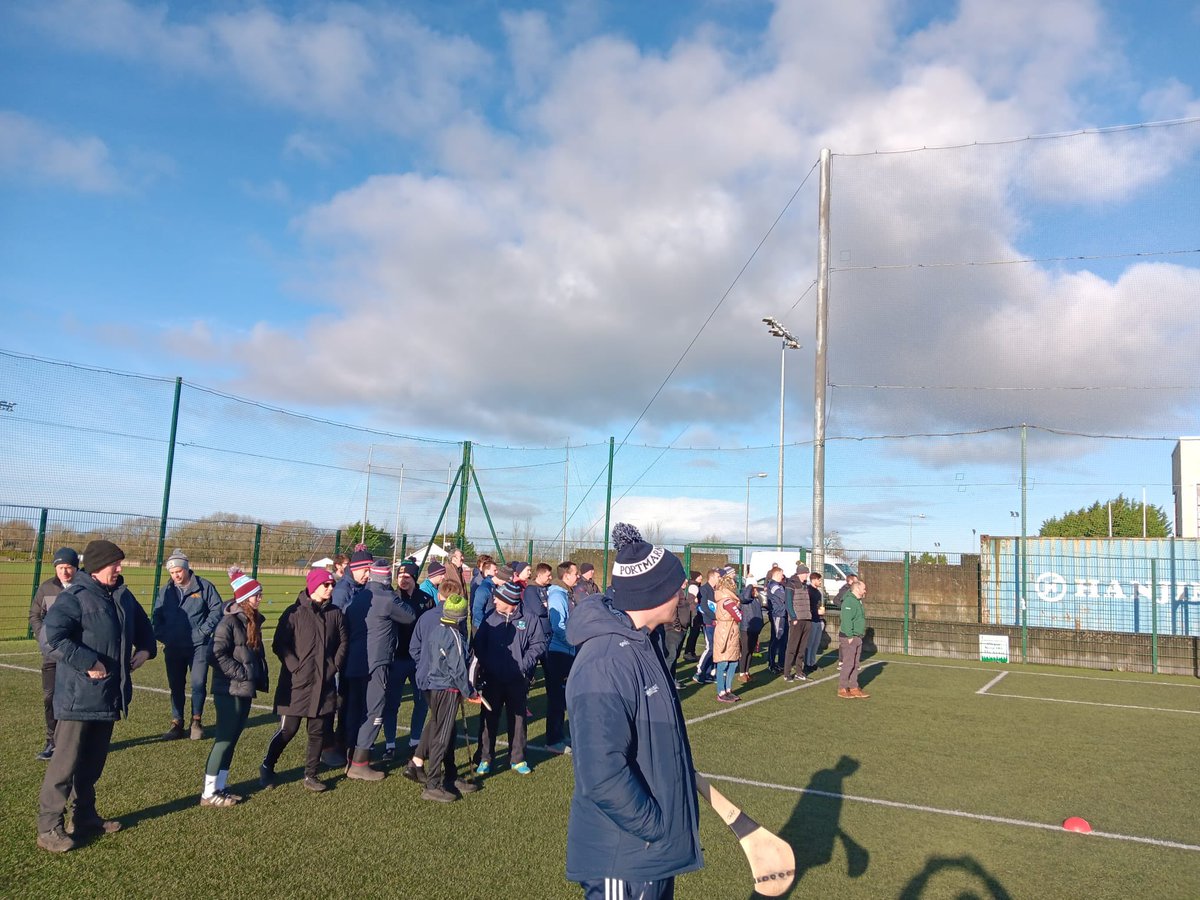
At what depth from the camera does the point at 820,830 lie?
6309 mm

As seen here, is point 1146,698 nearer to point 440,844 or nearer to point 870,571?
point 870,571

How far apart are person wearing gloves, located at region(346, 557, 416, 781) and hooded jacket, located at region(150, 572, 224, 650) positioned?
7.09 feet

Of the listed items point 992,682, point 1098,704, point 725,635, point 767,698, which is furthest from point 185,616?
point 992,682

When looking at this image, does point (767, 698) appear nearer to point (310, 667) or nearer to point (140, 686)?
point (310, 667)

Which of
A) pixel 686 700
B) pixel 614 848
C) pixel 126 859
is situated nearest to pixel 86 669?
pixel 126 859

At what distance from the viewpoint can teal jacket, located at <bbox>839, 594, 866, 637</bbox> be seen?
13.4m

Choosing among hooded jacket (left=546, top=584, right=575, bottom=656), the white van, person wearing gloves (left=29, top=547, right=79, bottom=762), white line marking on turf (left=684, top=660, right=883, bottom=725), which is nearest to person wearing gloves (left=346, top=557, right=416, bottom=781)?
hooded jacket (left=546, top=584, right=575, bottom=656)

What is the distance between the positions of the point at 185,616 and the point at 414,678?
300 cm

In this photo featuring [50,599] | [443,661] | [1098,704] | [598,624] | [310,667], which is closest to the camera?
[598,624]

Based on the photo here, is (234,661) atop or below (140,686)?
atop

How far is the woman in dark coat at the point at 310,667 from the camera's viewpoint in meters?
6.71

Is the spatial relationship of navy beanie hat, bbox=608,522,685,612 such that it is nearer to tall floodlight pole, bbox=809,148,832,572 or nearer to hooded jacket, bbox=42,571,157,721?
hooded jacket, bbox=42,571,157,721

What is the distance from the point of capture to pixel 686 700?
1249 cm

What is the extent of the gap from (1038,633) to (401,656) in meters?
17.4
